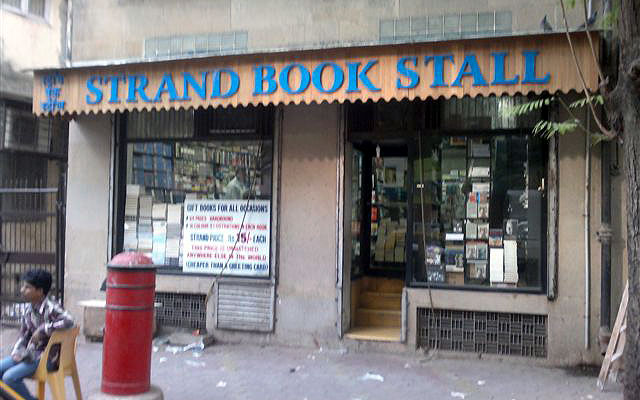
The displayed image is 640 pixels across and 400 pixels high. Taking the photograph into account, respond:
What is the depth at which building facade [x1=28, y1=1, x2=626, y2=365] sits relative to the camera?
6961 mm

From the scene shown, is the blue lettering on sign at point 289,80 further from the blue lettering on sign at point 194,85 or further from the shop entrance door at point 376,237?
the shop entrance door at point 376,237

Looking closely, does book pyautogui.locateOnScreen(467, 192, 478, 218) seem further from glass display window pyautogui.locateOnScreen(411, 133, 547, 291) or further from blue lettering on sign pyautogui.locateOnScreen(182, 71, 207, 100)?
blue lettering on sign pyautogui.locateOnScreen(182, 71, 207, 100)

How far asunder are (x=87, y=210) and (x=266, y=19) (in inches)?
149

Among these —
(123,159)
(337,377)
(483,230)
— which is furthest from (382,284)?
(123,159)

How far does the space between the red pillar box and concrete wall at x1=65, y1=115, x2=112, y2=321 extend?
388cm

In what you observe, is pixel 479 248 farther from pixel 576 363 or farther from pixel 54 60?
pixel 54 60

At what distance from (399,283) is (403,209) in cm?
119

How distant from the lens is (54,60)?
13.1m

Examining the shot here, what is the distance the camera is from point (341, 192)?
25.9ft

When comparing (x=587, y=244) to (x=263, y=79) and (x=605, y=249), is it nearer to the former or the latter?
(x=605, y=249)

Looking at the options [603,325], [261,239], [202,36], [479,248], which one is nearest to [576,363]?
[603,325]

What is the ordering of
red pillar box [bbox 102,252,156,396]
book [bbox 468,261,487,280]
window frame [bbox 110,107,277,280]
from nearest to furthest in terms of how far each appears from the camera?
red pillar box [bbox 102,252,156,396], book [bbox 468,261,487,280], window frame [bbox 110,107,277,280]

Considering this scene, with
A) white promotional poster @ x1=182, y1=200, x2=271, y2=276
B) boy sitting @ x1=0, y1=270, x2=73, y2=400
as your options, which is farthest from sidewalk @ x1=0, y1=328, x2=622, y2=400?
white promotional poster @ x1=182, y1=200, x2=271, y2=276

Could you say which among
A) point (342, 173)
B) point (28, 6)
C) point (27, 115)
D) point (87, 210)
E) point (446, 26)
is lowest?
point (87, 210)
